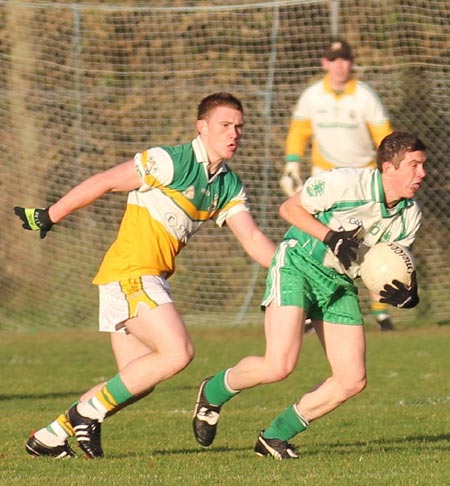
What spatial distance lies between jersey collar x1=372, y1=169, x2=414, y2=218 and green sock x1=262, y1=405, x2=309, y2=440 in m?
1.07

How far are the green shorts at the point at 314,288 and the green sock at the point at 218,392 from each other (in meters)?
0.49

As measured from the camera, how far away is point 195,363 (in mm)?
12539

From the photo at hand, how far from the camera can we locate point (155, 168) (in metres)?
7.14

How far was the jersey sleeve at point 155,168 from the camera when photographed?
7.14 m

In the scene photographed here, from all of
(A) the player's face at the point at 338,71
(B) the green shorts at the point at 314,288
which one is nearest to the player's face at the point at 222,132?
(B) the green shorts at the point at 314,288

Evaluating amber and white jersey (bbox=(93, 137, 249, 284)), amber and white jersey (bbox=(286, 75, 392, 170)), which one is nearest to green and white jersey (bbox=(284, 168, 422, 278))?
amber and white jersey (bbox=(93, 137, 249, 284))

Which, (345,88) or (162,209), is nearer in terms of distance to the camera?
(162,209)

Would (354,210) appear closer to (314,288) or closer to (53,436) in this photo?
(314,288)

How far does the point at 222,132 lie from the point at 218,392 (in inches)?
51.0

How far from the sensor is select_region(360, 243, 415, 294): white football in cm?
675

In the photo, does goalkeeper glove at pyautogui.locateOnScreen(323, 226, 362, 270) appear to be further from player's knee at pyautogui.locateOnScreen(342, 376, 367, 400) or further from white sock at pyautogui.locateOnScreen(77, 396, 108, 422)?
white sock at pyautogui.locateOnScreen(77, 396, 108, 422)

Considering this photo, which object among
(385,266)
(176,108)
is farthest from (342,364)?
(176,108)

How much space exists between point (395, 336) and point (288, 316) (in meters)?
7.52

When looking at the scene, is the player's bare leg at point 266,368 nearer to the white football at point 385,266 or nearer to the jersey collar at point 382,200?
the white football at point 385,266
